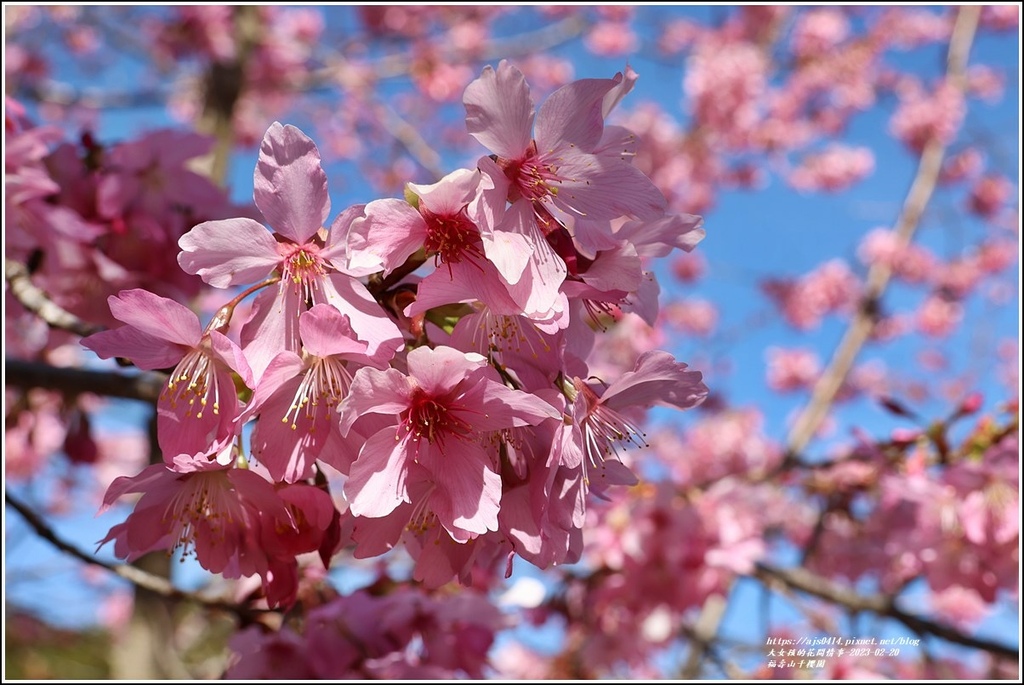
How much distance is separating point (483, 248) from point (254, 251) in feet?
0.89

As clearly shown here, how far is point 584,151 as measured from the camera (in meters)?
0.84

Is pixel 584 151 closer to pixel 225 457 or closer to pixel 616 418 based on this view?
pixel 616 418

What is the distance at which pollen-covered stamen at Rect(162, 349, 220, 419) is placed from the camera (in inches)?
32.1

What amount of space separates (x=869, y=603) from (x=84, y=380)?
6.88ft

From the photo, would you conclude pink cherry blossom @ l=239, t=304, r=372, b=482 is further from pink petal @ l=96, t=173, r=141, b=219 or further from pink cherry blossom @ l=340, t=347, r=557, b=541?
pink petal @ l=96, t=173, r=141, b=219

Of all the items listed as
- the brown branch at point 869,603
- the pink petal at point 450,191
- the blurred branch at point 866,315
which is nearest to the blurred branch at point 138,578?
the pink petal at point 450,191

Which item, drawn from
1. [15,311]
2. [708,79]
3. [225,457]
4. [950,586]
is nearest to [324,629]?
[225,457]

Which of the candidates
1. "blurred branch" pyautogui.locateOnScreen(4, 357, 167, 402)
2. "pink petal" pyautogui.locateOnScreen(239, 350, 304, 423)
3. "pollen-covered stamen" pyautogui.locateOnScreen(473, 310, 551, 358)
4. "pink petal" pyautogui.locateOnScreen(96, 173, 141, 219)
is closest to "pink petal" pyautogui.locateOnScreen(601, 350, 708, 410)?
"pollen-covered stamen" pyautogui.locateOnScreen(473, 310, 551, 358)

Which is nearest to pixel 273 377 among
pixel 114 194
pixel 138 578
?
pixel 138 578

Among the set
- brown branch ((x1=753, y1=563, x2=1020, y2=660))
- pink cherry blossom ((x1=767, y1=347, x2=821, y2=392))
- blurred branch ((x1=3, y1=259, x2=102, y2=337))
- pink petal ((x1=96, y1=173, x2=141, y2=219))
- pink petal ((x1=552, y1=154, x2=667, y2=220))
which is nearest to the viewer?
pink petal ((x1=552, y1=154, x2=667, y2=220))

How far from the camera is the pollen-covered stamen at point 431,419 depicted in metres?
0.78

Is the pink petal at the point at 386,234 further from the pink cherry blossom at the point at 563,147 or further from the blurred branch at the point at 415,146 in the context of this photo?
the blurred branch at the point at 415,146

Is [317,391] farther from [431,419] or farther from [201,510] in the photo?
[201,510]

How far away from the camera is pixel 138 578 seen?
134cm
